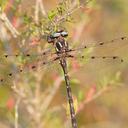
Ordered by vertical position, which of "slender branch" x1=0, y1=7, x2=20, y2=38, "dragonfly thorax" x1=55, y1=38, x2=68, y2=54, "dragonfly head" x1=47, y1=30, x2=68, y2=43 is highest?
"slender branch" x1=0, y1=7, x2=20, y2=38

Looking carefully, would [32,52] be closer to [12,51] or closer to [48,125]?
[12,51]

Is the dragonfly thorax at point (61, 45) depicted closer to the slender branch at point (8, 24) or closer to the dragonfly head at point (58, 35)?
the dragonfly head at point (58, 35)

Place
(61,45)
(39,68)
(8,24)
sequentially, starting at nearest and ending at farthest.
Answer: (61,45), (8,24), (39,68)

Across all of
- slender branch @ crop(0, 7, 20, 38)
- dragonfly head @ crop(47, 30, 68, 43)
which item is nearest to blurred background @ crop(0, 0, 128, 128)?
slender branch @ crop(0, 7, 20, 38)

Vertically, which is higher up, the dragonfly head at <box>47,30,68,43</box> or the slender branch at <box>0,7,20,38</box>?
the slender branch at <box>0,7,20,38</box>

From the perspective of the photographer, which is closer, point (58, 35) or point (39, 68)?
point (58, 35)

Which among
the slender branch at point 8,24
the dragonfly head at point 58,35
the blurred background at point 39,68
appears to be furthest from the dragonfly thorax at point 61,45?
the slender branch at point 8,24

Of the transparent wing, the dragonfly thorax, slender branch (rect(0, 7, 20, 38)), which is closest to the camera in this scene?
the dragonfly thorax

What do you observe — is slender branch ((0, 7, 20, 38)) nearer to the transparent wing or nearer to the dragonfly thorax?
the transparent wing

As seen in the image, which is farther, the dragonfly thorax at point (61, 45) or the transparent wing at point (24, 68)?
the transparent wing at point (24, 68)

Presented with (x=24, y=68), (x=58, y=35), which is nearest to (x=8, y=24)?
(x=24, y=68)

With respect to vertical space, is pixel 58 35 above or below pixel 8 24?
below

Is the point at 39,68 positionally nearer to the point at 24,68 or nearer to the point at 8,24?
the point at 24,68
